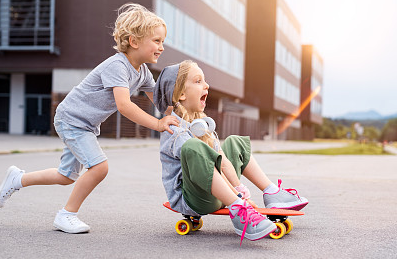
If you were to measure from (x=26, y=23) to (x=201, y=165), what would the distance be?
2223 cm

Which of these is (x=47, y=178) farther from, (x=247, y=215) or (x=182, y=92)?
(x=247, y=215)

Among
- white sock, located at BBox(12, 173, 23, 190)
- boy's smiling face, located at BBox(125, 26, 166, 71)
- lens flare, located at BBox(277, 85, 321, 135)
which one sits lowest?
white sock, located at BBox(12, 173, 23, 190)

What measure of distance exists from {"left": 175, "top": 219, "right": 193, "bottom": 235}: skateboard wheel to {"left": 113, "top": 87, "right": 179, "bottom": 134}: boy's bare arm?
635mm

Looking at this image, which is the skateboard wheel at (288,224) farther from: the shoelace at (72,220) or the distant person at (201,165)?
the shoelace at (72,220)

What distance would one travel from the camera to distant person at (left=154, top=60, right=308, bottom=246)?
10.2 feet

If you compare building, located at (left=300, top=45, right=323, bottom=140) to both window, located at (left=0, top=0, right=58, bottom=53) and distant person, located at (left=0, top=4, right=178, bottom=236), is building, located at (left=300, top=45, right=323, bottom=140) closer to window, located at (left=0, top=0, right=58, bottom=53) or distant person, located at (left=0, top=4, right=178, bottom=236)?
window, located at (left=0, top=0, right=58, bottom=53)

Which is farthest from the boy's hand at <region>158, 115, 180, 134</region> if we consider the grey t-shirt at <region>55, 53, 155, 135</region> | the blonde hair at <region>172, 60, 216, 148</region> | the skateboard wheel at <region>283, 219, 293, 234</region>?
the skateboard wheel at <region>283, 219, 293, 234</region>

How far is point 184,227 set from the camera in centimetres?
343

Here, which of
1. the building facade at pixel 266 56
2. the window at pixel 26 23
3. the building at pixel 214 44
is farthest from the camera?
the building facade at pixel 266 56

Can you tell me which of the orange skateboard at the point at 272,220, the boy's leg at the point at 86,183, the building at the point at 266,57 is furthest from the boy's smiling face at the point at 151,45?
the building at the point at 266,57

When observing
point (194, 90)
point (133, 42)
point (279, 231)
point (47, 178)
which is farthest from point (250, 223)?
point (47, 178)

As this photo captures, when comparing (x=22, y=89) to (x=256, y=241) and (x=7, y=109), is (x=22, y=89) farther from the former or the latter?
(x=256, y=241)

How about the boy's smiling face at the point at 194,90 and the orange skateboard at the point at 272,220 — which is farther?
the boy's smiling face at the point at 194,90

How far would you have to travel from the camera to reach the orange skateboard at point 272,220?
3.29 m
